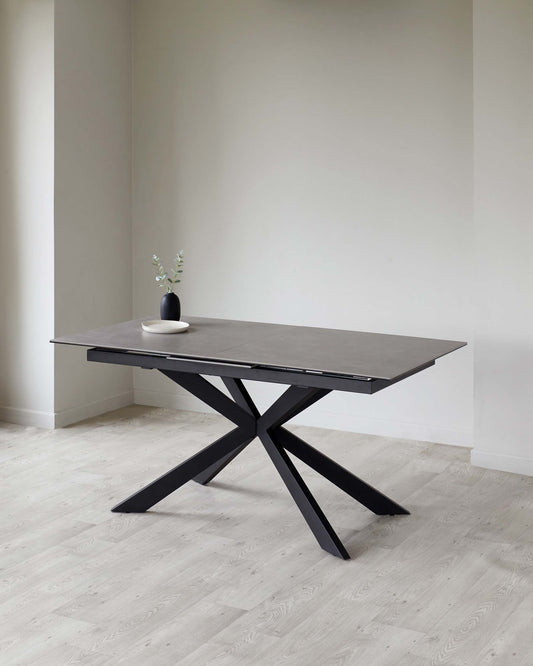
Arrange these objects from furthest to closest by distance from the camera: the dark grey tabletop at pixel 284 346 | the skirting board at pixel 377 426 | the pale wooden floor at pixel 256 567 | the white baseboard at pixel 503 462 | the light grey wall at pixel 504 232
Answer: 1. the skirting board at pixel 377 426
2. the white baseboard at pixel 503 462
3. the light grey wall at pixel 504 232
4. the dark grey tabletop at pixel 284 346
5. the pale wooden floor at pixel 256 567

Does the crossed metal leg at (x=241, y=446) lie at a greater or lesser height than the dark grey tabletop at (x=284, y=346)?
lesser

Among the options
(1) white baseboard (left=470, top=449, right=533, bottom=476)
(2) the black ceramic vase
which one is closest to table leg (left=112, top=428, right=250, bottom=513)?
(2) the black ceramic vase

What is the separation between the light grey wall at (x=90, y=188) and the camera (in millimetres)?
5348

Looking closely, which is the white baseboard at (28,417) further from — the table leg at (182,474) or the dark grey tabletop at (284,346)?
the table leg at (182,474)

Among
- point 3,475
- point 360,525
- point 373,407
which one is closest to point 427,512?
point 360,525

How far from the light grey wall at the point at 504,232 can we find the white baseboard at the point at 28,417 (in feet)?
8.19

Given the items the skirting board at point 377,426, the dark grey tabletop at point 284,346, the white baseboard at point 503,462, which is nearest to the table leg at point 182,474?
the dark grey tabletop at point 284,346

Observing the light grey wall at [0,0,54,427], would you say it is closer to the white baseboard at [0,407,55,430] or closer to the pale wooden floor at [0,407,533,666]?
the white baseboard at [0,407,55,430]

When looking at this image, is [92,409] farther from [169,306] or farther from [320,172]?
[320,172]

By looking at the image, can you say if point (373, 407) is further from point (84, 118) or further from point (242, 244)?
point (84, 118)

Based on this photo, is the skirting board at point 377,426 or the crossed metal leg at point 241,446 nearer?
the crossed metal leg at point 241,446

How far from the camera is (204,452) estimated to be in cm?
396

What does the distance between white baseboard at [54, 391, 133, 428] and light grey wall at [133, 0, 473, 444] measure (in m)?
0.28

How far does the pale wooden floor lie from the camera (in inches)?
112
